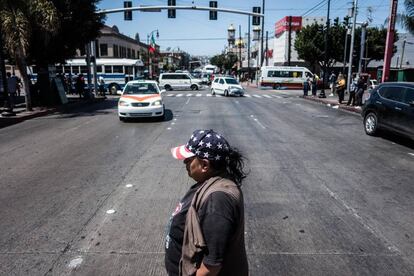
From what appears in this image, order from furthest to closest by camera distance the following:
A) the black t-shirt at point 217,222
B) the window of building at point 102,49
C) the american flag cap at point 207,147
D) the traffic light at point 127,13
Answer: the window of building at point 102,49, the traffic light at point 127,13, the american flag cap at point 207,147, the black t-shirt at point 217,222

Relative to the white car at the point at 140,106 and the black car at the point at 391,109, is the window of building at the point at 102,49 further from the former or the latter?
the black car at the point at 391,109

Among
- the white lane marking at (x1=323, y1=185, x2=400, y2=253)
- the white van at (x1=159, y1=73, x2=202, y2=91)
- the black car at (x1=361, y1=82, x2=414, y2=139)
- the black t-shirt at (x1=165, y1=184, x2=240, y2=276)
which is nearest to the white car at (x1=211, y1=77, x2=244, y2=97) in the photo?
the white van at (x1=159, y1=73, x2=202, y2=91)

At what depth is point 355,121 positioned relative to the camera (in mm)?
16516

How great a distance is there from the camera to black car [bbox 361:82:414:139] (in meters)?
10.5

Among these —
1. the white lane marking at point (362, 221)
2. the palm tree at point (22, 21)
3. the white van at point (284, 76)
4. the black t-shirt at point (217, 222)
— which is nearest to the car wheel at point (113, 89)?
the white van at point (284, 76)

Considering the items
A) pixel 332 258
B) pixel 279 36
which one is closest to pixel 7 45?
pixel 332 258

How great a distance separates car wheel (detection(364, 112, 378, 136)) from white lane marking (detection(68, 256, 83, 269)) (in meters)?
10.6

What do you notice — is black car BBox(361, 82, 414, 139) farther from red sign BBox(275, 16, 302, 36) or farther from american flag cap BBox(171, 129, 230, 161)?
red sign BBox(275, 16, 302, 36)

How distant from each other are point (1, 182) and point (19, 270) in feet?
12.0

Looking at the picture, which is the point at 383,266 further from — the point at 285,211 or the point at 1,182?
the point at 1,182

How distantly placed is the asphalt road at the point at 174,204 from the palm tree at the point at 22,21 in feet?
26.2

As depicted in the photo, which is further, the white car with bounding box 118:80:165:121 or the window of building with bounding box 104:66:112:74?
the window of building with bounding box 104:66:112:74

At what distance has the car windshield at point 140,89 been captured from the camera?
1625 cm

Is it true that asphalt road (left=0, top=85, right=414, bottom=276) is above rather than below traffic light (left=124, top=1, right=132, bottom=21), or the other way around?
below
